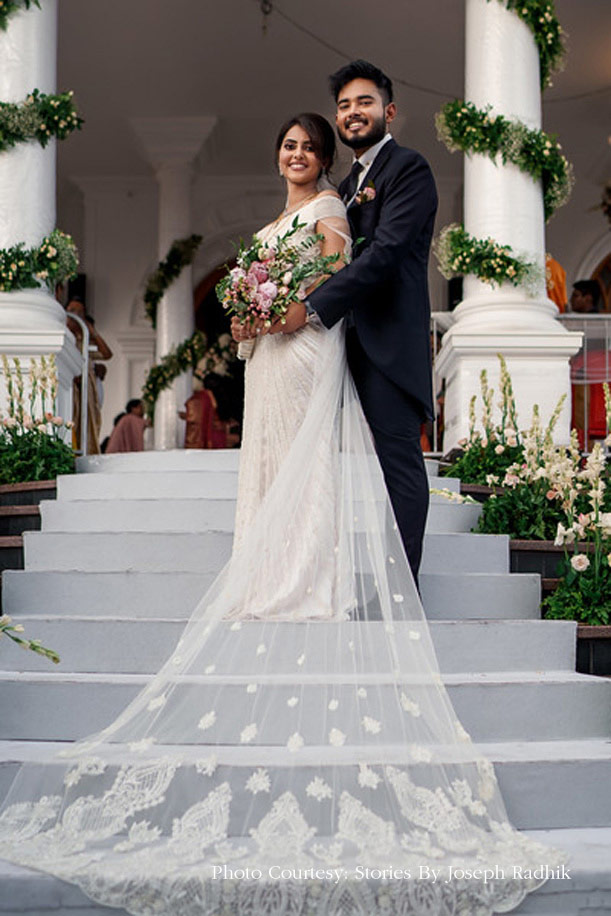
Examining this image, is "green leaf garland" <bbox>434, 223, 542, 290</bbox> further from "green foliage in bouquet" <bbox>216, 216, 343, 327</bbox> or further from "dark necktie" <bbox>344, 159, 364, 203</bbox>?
"green foliage in bouquet" <bbox>216, 216, 343, 327</bbox>

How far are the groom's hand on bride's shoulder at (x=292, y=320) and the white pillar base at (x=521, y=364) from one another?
135 inches

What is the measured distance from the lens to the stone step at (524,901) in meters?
2.60

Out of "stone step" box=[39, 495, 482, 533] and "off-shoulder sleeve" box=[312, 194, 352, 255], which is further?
"stone step" box=[39, 495, 482, 533]

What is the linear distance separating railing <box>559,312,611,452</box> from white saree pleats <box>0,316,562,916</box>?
4535 mm

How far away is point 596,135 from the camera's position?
44.3 ft

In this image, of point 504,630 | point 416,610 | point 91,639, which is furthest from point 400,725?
point 91,639

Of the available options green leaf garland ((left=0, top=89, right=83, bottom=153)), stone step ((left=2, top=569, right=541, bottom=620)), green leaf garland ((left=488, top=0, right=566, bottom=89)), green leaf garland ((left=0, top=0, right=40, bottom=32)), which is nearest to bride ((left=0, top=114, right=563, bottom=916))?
stone step ((left=2, top=569, right=541, bottom=620))

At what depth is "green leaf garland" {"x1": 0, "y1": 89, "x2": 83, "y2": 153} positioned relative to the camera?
7.27 meters

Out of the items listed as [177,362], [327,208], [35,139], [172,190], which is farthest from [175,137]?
[327,208]

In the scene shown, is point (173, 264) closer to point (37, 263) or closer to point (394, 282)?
point (37, 263)

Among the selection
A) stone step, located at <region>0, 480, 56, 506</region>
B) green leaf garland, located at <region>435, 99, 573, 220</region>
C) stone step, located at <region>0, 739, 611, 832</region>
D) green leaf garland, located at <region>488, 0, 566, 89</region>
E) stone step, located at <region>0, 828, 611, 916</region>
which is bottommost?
stone step, located at <region>0, 828, 611, 916</region>

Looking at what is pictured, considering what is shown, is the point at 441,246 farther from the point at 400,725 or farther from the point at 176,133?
the point at 176,133

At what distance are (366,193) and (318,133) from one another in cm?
28

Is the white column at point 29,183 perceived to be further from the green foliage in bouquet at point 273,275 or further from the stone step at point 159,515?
the green foliage in bouquet at point 273,275
